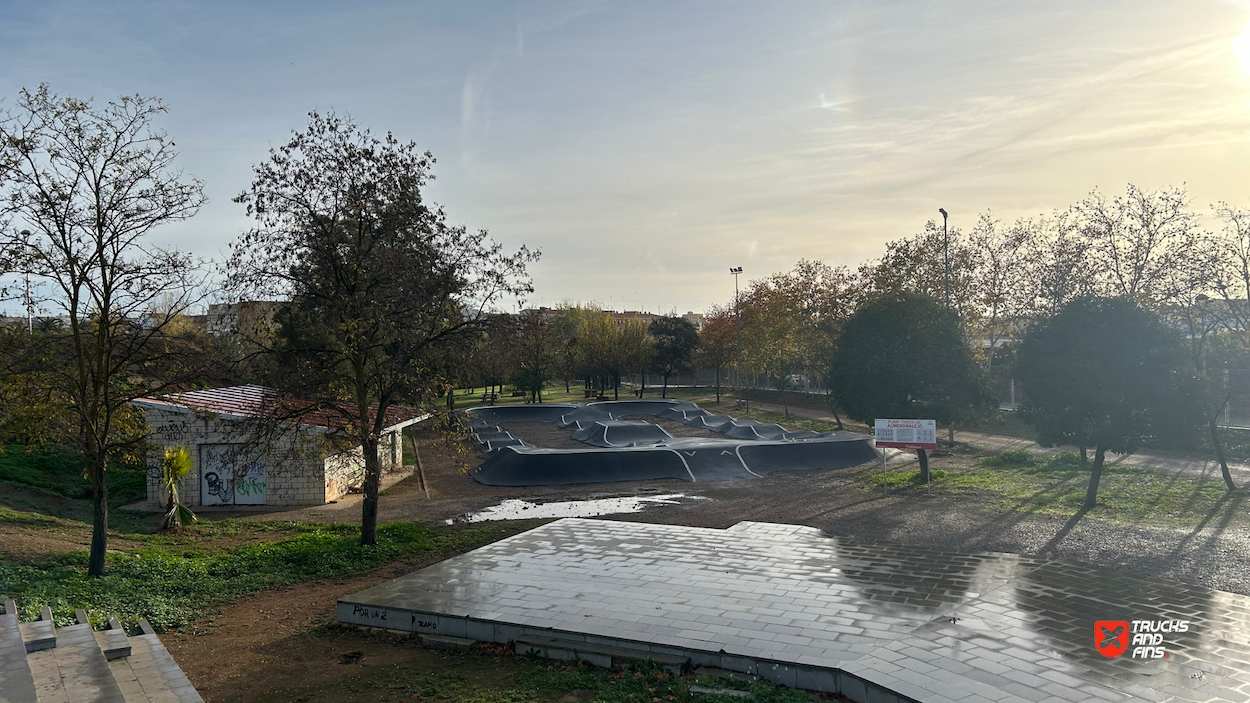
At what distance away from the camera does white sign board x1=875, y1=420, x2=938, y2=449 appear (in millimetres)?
19188

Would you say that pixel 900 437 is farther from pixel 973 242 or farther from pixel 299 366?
pixel 973 242

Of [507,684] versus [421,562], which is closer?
[507,684]

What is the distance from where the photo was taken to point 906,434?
64.1ft

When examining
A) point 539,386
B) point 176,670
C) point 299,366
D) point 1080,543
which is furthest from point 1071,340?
point 539,386

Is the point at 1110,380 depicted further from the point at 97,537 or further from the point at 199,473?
the point at 199,473

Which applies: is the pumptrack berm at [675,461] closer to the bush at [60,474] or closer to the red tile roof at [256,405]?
the red tile roof at [256,405]

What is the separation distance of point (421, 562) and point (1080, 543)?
38.5 feet

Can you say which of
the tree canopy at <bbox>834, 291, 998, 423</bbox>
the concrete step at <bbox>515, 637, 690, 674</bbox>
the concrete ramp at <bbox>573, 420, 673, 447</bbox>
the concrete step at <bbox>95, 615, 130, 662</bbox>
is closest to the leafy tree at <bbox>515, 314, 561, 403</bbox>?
the concrete ramp at <bbox>573, 420, 673, 447</bbox>

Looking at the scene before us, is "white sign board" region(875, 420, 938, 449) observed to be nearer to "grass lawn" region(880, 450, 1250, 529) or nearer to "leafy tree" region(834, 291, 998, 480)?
"leafy tree" region(834, 291, 998, 480)

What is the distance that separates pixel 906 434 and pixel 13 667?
60.5 ft

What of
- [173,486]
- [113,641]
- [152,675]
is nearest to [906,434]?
[152,675]

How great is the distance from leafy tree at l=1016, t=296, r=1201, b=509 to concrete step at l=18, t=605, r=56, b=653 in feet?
57.3

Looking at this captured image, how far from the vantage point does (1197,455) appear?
24156 mm

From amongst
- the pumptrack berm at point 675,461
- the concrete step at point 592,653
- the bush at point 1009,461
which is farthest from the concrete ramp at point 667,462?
the concrete step at point 592,653
